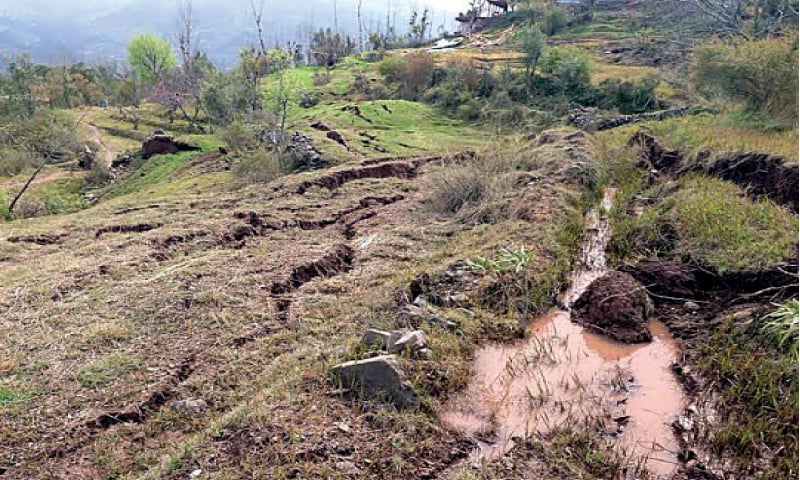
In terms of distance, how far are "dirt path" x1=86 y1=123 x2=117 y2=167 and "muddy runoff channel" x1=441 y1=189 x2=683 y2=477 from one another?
29814 mm

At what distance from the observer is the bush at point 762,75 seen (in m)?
12.0

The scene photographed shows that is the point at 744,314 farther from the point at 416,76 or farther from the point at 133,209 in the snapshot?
A: the point at 416,76

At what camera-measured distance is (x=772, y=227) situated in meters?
6.93

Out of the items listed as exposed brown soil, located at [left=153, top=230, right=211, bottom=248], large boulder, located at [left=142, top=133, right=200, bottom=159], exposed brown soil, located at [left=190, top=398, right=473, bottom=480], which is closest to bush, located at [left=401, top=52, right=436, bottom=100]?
large boulder, located at [left=142, top=133, right=200, bottom=159]

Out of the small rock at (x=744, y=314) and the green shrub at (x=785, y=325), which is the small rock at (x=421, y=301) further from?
the green shrub at (x=785, y=325)

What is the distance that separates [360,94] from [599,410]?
117 ft

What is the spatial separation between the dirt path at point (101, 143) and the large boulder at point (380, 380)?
29.6 meters

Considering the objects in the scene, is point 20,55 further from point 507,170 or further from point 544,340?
point 544,340

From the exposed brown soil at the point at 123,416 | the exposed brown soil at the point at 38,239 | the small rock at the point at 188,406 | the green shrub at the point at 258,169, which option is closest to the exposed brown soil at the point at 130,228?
the exposed brown soil at the point at 38,239

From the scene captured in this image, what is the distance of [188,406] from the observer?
500cm

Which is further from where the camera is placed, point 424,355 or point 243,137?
point 243,137

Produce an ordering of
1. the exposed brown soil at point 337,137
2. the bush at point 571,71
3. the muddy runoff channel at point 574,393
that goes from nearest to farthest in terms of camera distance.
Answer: the muddy runoff channel at point 574,393, the exposed brown soil at point 337,137, the bush at point 571,71

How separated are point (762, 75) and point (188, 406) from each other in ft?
46.0

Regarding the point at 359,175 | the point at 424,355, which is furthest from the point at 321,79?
the point at 424,355
